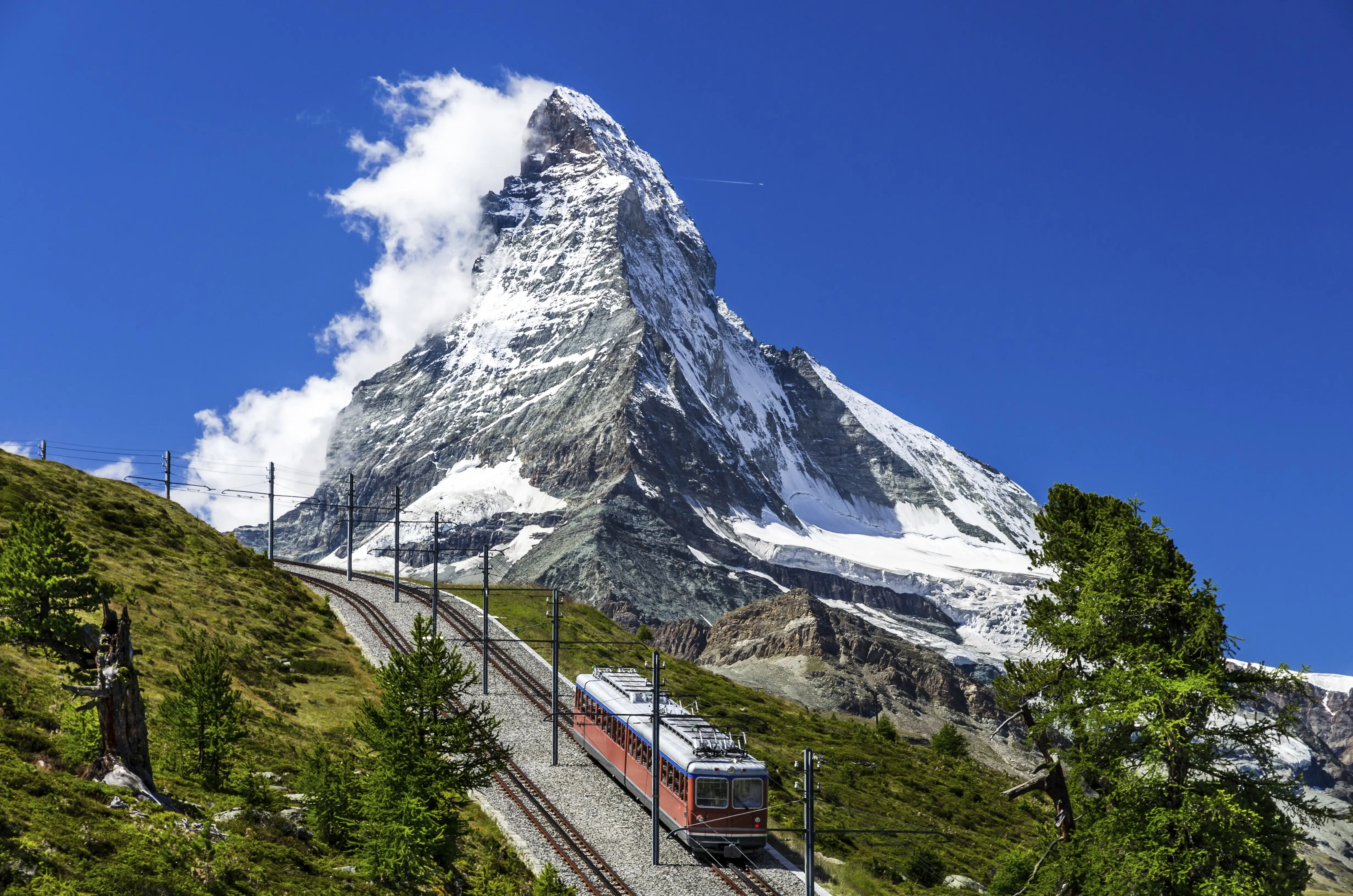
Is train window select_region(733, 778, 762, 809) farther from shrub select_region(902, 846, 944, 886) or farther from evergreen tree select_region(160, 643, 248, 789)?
evergreen tree select_region(160, 643, 248, 789)

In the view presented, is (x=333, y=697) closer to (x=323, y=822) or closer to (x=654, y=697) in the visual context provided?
(x=654, y=697)

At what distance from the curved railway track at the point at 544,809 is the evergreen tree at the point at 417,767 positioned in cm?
455

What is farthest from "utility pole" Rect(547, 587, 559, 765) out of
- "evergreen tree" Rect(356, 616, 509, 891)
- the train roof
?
"evergreen tree" Rect(356, 616, 509, 891)

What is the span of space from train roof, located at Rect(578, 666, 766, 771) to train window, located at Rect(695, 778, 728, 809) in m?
0.60

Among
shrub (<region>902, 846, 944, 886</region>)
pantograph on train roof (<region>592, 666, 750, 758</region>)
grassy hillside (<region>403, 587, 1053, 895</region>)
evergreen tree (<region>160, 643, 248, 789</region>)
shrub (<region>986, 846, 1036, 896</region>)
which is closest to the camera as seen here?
evergreen tree (<region>160, 643, 248, 789</region>)

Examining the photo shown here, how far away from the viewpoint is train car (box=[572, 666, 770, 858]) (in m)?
40.2

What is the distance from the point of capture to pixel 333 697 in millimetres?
57656

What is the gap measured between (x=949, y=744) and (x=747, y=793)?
61.0m

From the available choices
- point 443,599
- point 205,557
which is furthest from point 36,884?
point 443,599

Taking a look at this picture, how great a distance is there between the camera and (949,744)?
9656 cm

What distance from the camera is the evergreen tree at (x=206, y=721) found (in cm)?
3362

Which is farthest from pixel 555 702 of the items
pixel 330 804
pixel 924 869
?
pixel 330 804

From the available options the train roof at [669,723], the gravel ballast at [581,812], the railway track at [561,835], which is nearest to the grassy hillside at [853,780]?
the gravel ballast at [581,812]

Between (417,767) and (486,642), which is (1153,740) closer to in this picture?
(417,767)
